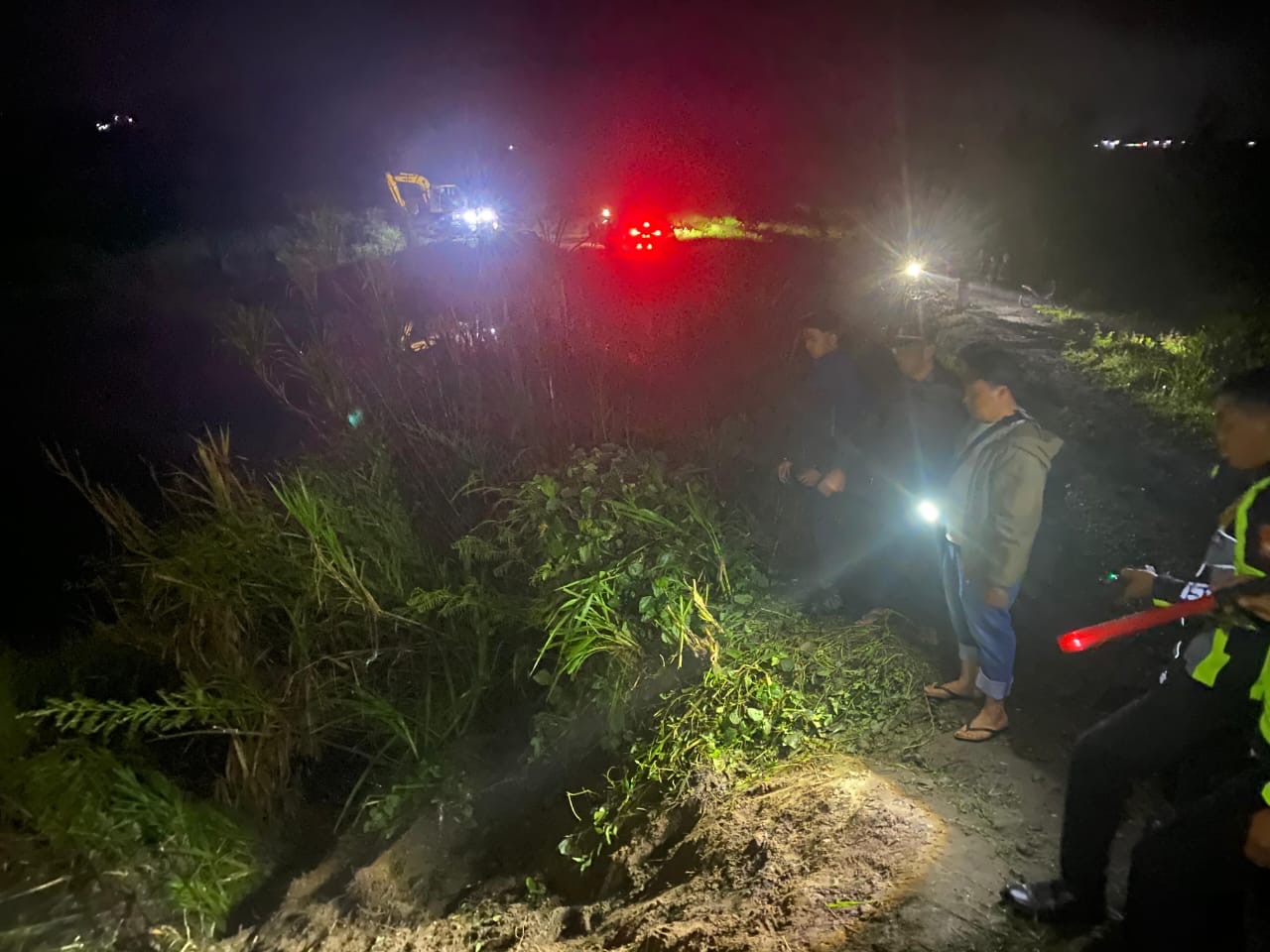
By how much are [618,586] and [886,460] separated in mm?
1598

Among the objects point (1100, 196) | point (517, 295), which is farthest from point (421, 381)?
point (1100, 196)

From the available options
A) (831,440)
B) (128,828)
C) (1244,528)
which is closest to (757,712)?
(831,440)

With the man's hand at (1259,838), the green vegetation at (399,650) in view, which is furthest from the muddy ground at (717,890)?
the man's hand at (1259,838)

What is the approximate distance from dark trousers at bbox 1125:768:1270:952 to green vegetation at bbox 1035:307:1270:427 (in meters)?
5.01

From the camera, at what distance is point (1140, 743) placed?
199cm

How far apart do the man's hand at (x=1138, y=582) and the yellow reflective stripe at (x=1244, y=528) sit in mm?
385

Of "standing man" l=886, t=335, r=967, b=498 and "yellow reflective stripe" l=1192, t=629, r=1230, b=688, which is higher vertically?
"standing man" l=886, t=335, r=967, b=498

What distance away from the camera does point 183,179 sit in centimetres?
2658

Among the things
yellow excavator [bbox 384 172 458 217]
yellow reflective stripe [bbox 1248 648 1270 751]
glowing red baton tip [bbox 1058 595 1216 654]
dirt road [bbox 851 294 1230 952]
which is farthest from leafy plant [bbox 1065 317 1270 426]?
yellow excavator [bbox 384 172 458 217]

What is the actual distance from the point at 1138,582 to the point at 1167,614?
0.38 meters

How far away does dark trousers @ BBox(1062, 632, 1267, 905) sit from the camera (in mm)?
1838

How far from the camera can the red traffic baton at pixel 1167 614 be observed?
1.75m

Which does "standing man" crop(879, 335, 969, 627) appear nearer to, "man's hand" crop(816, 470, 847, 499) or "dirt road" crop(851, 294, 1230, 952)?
"man's hand" crop(816, 470, 847, 499)

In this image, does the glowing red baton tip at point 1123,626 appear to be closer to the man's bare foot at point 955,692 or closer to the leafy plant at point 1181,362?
the man's bare foot at point 955,692
